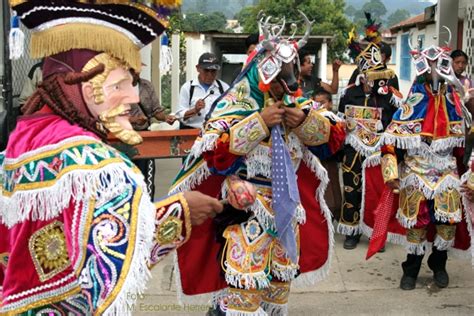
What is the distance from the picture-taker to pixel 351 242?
261 inches

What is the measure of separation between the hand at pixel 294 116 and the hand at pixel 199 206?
1382 mm

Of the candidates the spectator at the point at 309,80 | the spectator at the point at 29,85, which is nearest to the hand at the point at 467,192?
the spectator at the point at 309,80

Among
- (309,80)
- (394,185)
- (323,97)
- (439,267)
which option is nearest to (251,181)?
(394,185)

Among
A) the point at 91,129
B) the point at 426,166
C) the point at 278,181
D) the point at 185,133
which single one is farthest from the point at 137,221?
the point at 185,133

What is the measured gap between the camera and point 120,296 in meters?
2.03

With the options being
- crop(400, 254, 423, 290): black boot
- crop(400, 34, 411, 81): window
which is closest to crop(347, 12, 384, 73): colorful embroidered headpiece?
crop(400, 254, 423, 290): black boot

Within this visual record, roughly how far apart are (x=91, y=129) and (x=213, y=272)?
2166 mm

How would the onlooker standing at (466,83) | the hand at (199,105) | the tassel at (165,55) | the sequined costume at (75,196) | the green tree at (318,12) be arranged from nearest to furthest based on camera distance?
the sequined costume at (75,196), the tassel at (165,55), the onlooker standing at (466,83), the hand at (199,105), the green tree at (318,12)

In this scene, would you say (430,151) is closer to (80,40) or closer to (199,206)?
(199,206)

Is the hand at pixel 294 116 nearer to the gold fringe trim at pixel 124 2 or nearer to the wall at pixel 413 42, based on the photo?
the gold fringe trim at pixel 124 2

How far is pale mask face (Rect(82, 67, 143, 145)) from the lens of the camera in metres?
2.23

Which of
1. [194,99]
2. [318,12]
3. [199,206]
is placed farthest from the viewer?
[318,12]

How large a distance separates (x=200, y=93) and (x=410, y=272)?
9.58ft

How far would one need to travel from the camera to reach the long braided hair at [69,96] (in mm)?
2195
